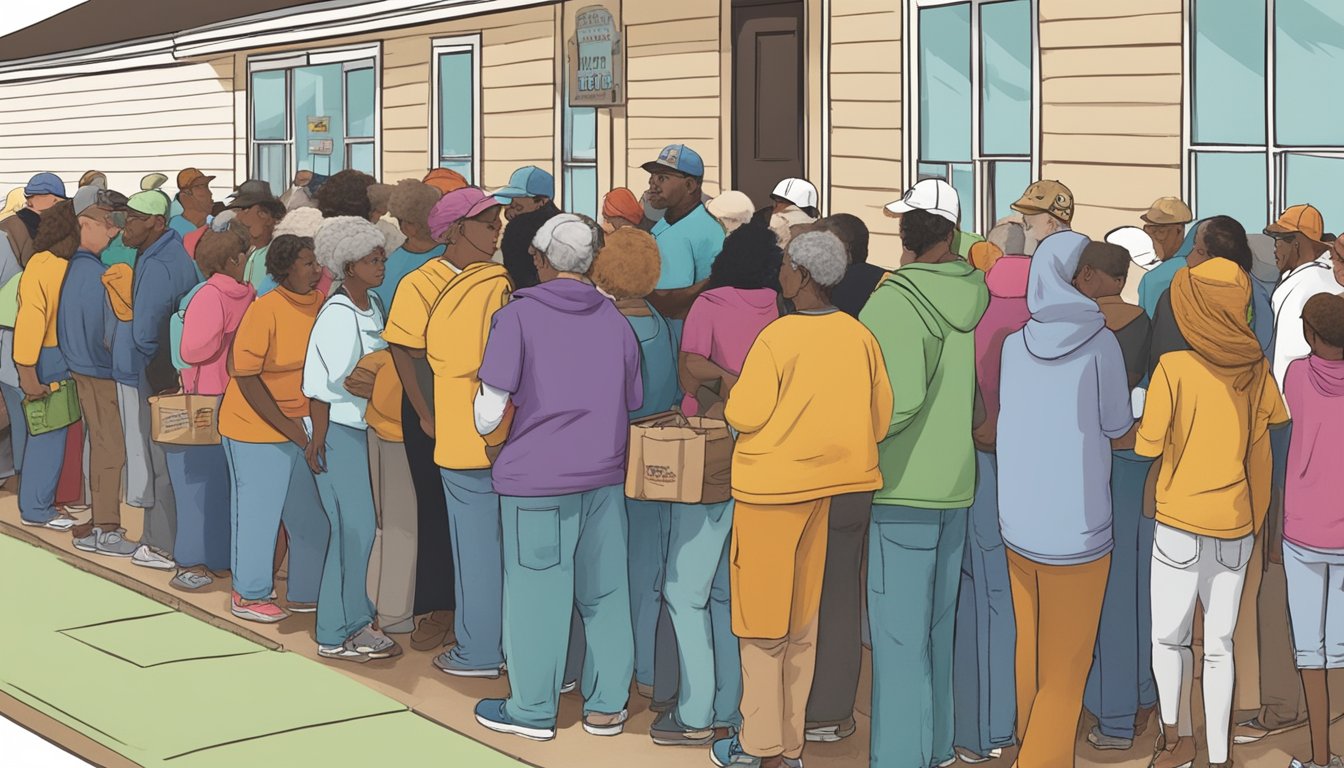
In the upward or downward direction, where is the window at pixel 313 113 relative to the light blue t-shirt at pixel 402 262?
upward

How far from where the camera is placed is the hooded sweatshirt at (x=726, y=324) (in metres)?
5.83

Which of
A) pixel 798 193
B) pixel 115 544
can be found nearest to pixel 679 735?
pixel 798 193

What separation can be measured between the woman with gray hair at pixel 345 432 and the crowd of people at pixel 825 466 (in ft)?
0.05

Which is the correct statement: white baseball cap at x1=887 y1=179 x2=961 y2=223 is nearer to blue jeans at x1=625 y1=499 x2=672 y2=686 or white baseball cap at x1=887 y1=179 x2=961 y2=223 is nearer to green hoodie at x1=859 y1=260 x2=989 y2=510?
green hoodie at x1=859 y1=260 x2=989 y2=510

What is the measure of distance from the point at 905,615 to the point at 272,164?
16.0m

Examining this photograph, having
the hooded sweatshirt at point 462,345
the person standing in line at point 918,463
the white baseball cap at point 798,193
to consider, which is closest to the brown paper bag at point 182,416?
the hooded sweatshirt at point 462,345

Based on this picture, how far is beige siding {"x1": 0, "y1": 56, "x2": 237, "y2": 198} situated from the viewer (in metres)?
21.3

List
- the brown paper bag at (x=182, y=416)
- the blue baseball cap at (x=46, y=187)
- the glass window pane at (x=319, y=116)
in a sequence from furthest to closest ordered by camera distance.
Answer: the glass window pane at (x=319, y=116)
the blue baseball cap at (x=46, y=187)
the brown paper bag at (x=182, y=416)

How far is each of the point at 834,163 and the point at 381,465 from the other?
5430mm

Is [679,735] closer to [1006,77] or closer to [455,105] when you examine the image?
[1006,77]

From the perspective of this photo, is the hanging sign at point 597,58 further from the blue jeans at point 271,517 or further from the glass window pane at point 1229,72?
the blue jeans at point 271,517

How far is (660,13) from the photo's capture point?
12.8 meters

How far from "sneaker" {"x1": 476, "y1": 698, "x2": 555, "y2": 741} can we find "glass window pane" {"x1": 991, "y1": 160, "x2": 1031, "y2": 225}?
530 cm

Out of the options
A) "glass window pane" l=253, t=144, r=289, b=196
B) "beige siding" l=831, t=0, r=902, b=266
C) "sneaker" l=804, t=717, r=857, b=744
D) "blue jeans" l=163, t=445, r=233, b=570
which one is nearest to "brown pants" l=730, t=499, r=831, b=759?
"sneaker" l=804, t=717, r=857, b=744
